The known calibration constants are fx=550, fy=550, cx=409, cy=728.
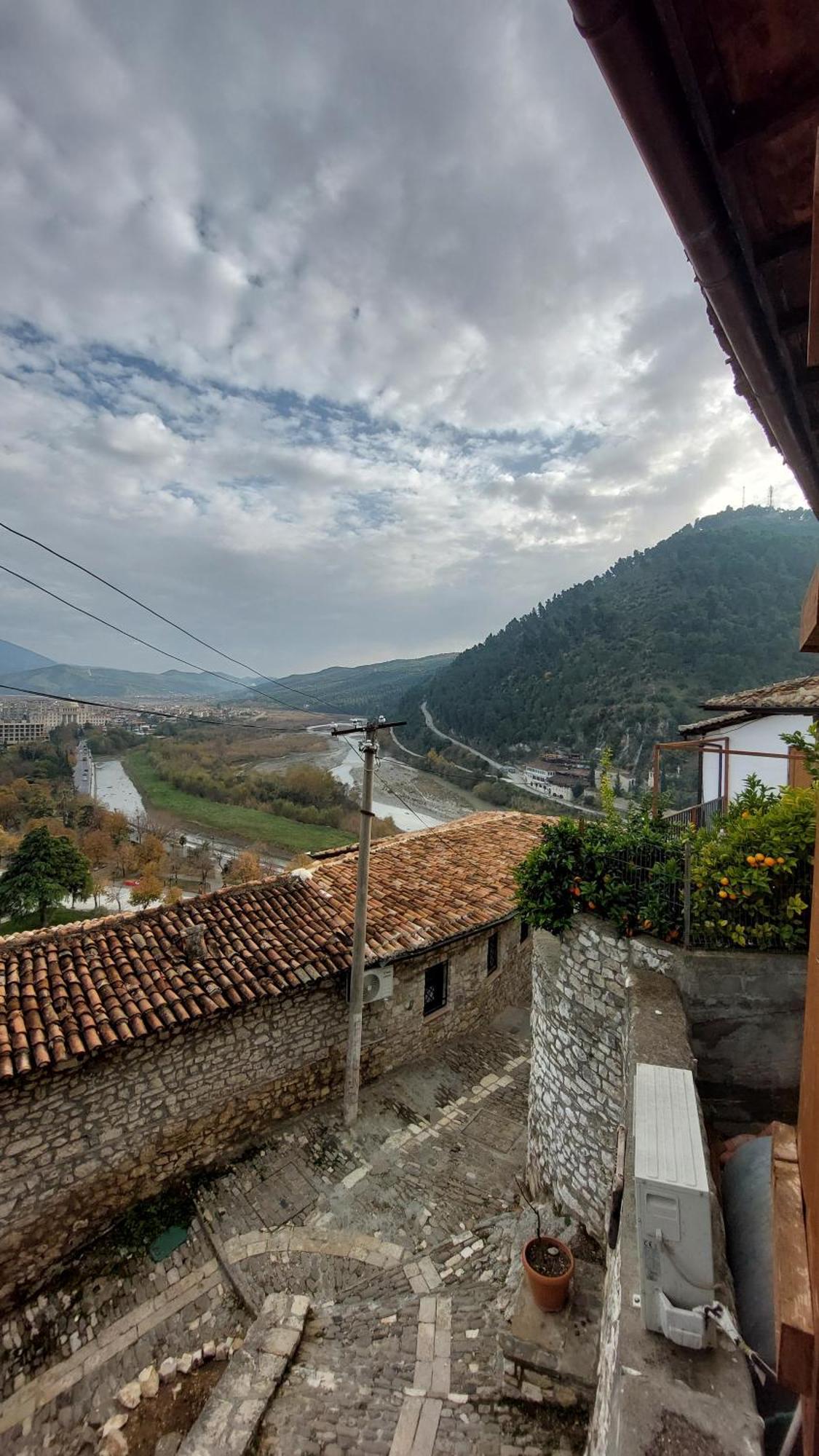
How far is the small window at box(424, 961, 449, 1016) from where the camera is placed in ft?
32.2

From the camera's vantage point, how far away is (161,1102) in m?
7.03

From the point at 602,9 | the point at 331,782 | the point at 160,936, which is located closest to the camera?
the point at 602,9

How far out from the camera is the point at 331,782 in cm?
5866

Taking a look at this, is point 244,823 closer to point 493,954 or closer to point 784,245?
point 493,954

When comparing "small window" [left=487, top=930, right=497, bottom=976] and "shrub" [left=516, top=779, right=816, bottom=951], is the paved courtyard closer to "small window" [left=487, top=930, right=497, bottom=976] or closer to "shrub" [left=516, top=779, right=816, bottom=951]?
"small window" [left=487, top=930, right=497, bottom=976]

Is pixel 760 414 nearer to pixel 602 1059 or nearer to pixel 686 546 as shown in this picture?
pixel 602 1059

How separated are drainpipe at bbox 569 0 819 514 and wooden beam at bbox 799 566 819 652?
0.67 meters

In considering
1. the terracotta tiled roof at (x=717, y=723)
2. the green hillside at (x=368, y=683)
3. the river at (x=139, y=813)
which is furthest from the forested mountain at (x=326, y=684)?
the terracotta tiled roof at (x=717, y=723)

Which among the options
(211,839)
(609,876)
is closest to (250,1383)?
(609,876)

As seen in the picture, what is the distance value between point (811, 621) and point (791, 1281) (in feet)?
8.48

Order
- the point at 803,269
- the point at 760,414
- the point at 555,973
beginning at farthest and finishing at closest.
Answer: the point at 555,973
the point at 760,414
the point at 803,269

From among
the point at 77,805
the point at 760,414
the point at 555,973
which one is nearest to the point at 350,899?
the point at 555,973

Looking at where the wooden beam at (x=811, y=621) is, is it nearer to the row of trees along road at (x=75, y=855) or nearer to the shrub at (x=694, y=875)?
the shrub at (x=694, y=875)

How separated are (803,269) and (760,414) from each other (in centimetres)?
57
